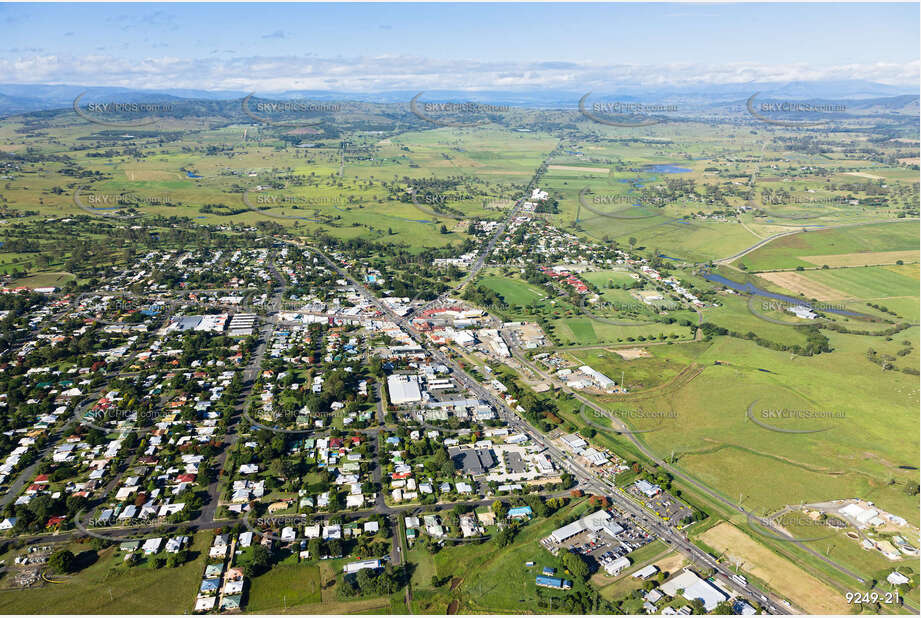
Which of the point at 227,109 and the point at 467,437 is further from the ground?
the point at 227,109

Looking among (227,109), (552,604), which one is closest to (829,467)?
(552,604)

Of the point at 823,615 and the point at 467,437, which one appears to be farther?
the point at 467,437

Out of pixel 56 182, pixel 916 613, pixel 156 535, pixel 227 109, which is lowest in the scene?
pixel 916 613

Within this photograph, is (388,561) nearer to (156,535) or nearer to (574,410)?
(156,535)
